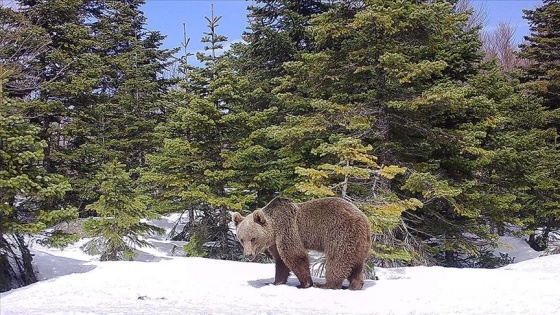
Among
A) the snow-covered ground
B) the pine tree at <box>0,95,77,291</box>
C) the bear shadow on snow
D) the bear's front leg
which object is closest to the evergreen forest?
the pine tree at <box>0,95,77,291</box>

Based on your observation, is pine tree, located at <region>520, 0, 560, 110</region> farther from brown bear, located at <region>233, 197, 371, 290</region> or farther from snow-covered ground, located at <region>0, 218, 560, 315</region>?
brown bear, located at <region>233, 197, 371, 290</region>

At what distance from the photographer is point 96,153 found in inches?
658

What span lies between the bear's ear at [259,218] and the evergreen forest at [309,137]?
8.53ft

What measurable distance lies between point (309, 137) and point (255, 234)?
19.3 feet

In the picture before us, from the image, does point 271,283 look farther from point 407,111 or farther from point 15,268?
point 407,111

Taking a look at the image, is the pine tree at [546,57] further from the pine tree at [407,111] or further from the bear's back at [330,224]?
the bear's back at [330,224]

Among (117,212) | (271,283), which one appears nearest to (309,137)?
(117,212)

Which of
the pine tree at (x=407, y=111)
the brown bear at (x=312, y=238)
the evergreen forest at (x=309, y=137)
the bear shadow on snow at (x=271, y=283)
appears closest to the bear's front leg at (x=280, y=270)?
the brown bear at (x=312, y=238)

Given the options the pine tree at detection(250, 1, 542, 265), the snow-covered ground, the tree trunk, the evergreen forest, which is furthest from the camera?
the pine tree at detection(250, 1, 542, 265)

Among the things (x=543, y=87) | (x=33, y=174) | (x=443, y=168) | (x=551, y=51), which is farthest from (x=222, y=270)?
(x=551, y=51)

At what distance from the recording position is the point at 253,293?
6457mm

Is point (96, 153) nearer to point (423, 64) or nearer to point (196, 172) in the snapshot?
point (196, 172)

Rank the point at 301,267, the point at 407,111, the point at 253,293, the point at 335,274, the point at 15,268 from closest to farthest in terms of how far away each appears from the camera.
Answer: the point at 253,293
the point at 335,274
the point at 301,267
the point at 15,268
the point at 407,111

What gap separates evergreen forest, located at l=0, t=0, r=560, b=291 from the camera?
9836mm
